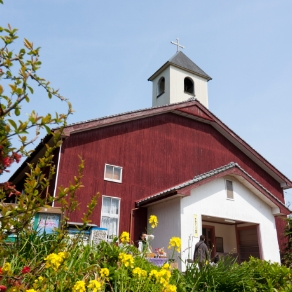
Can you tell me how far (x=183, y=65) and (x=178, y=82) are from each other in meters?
1.83

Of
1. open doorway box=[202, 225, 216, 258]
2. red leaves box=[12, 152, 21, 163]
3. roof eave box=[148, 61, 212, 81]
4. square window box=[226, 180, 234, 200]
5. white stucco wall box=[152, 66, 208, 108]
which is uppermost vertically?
roof eave box=[148, 61, 212, 81]

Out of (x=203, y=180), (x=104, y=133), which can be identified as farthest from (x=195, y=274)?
(x=104, y=133)

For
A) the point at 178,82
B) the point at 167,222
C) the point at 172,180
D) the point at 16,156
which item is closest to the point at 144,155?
the point at 172,180

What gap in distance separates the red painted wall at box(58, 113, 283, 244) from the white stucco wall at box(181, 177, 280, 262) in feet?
8.46

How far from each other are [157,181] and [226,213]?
3553 mm

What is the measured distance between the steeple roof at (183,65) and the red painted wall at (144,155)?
6641 millimetres

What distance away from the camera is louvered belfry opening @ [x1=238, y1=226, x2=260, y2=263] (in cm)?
1539

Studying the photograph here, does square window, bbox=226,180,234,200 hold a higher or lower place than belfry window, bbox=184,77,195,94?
lower

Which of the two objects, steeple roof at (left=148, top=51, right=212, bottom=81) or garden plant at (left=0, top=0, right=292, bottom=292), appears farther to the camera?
steeple roof at (left=148, top=51, right=212, bottom=81)

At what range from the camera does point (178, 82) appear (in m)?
22.8

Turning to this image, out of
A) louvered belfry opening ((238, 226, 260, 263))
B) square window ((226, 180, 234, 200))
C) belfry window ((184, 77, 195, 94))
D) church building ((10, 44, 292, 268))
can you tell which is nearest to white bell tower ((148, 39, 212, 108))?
belfry window ((184, 77, 195, 94))

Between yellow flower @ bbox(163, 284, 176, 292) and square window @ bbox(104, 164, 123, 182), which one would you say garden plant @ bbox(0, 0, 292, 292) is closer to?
yellow flower @ bbox(163, 284, 176, 292)

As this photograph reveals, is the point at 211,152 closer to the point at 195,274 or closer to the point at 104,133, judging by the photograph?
the point at 104,133

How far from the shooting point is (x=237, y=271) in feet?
19.0
